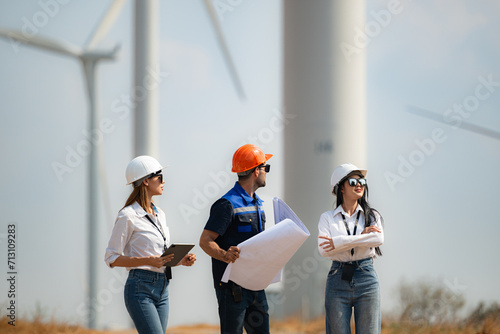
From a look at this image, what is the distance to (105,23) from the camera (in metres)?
17.5

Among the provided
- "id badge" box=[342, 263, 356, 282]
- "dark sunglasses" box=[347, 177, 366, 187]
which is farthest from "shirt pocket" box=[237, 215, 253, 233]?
"dark sunglasses" box=[347, 177, 366, 187]

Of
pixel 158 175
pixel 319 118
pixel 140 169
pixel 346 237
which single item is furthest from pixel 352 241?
pixel 319 118

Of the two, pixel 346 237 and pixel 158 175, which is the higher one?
pixel 158 175

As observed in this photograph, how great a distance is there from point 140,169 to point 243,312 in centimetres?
148

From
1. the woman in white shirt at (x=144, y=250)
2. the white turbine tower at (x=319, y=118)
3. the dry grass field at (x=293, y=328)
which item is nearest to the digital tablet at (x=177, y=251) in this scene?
the woman in white shirt at (x=144, y=250)

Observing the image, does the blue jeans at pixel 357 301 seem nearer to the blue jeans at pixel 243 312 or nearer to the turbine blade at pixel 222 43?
the blue jeans at pixel 243 312

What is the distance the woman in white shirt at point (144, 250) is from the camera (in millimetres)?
5531

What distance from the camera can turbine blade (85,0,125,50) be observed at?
55.8ft

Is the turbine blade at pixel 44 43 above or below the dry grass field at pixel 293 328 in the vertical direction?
above

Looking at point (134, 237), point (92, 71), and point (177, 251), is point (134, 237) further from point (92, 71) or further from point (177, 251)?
point (92, 71)

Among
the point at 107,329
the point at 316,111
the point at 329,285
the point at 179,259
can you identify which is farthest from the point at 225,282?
the point at 107,329

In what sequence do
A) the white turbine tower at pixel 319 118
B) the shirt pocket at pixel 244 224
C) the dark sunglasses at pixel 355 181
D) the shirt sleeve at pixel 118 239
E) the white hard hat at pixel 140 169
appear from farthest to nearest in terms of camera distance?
1. the white turbine tower at pixel 319 118
2. the dark sunglasses at pixel 355 181
3. the shirt pocket at pixel 244 224
4. the white hard hat at pixel 140 169
5. the shirt sleeve at pixel 118 239

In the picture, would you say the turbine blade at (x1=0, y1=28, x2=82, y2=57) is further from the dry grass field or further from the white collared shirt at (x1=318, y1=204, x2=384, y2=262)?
the white collared shirt at (x1=318, y1=204, x2=384, y2=262)

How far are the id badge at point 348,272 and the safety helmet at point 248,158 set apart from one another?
1174 millimetres
